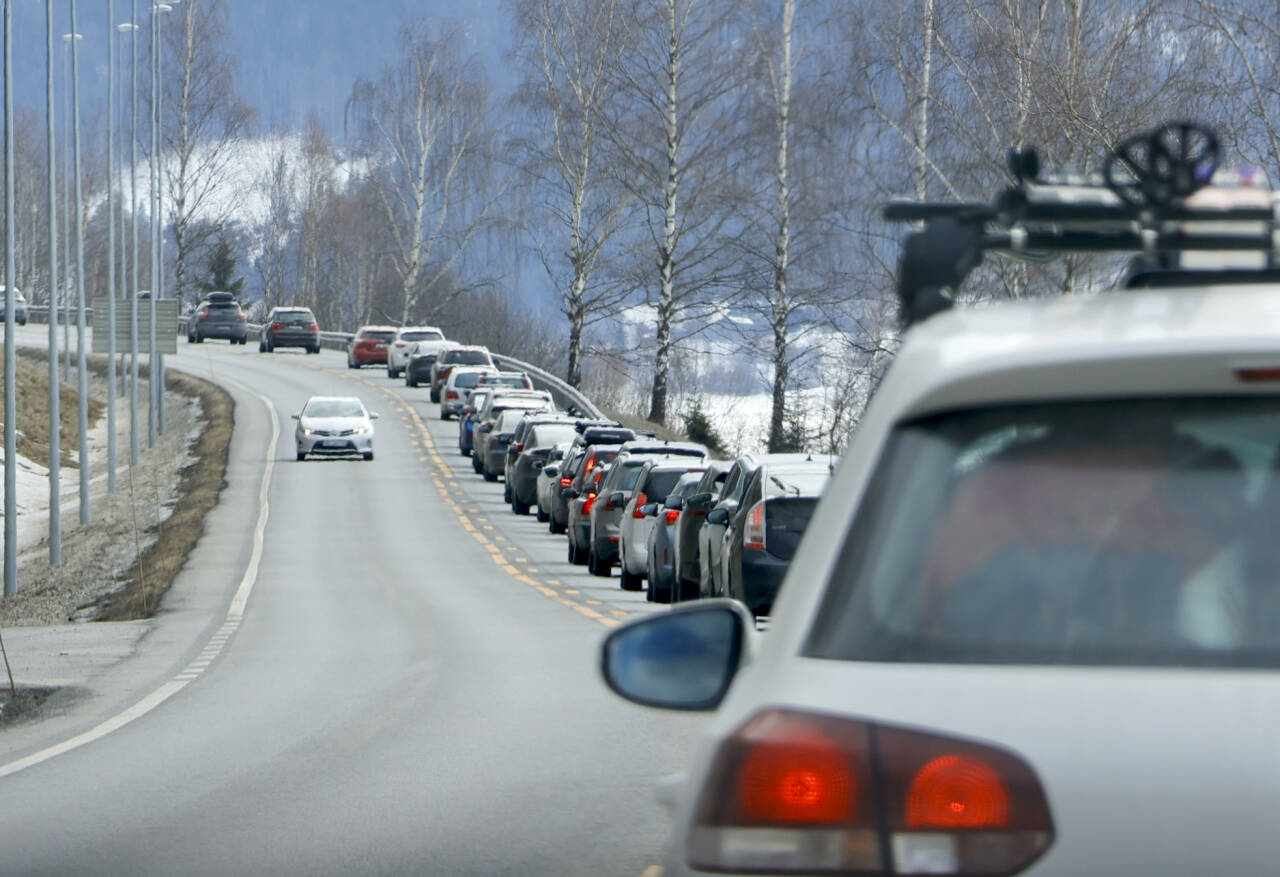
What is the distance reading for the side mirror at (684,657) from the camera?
3.68m

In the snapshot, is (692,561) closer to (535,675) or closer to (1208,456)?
(535,675)

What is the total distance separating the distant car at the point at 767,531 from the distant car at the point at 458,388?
144 ft

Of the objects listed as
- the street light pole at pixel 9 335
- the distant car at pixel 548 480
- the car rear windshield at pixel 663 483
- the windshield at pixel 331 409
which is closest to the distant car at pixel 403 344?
the windshield at pixel 331 409

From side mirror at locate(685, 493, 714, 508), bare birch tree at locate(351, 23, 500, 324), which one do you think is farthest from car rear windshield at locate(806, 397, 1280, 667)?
bare birch tree at locate(351, 23, 500, 324)

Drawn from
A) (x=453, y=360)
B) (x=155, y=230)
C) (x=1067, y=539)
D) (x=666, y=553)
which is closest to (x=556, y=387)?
(x=453, y=360)

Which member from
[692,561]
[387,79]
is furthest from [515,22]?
[692,561]

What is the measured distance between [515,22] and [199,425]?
50.3ft

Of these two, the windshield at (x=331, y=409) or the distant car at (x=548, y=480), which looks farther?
the windshield at (x=331, y=409)

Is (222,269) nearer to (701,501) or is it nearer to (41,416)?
(41,416)

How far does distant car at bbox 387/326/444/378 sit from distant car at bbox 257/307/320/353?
11.3 m

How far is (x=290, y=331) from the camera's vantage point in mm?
90125

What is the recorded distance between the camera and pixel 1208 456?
8.72 feet

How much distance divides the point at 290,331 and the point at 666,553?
68786 mm

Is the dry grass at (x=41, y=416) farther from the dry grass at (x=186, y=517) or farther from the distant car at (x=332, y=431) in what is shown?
the distant car at (x=332, y=431)
